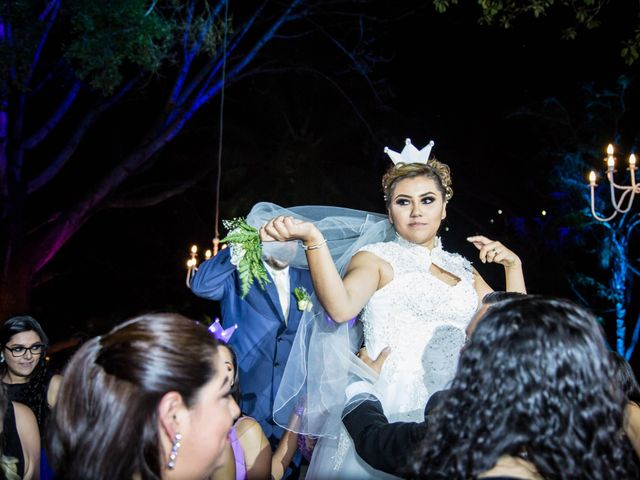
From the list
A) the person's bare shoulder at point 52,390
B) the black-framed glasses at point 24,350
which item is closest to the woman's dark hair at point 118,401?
the person's bare shoulder at point 52,390

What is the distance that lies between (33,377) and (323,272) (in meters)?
3.08

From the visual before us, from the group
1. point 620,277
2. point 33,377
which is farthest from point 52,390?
point 620,277

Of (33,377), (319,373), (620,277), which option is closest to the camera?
(319,373)

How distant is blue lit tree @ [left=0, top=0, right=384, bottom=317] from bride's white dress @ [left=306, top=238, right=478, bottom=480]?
21.3 ft

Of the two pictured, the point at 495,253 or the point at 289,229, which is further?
the point at 495,253

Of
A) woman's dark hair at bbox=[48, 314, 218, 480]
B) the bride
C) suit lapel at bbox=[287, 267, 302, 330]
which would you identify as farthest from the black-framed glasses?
woman's dark hair at bbox=[48, 314, 218, 480]

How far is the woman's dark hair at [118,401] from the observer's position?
1.62m

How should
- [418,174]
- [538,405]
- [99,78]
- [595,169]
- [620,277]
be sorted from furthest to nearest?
[595,169] → [620,277] → [99,78] → [418,174] → [538,405]

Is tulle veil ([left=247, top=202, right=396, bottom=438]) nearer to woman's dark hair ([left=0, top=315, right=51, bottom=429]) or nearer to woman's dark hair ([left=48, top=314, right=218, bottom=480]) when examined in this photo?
woman's dark hair ([left=48, top=314, right=218, bottom=480])

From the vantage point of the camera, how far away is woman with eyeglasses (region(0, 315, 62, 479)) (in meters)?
4.42

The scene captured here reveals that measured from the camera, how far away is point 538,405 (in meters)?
1.63

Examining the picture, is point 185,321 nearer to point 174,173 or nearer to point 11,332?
point 11,332

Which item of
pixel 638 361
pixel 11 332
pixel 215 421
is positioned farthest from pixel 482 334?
pixel 638 361

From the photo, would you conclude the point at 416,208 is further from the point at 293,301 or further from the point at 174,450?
the point at 174,450
